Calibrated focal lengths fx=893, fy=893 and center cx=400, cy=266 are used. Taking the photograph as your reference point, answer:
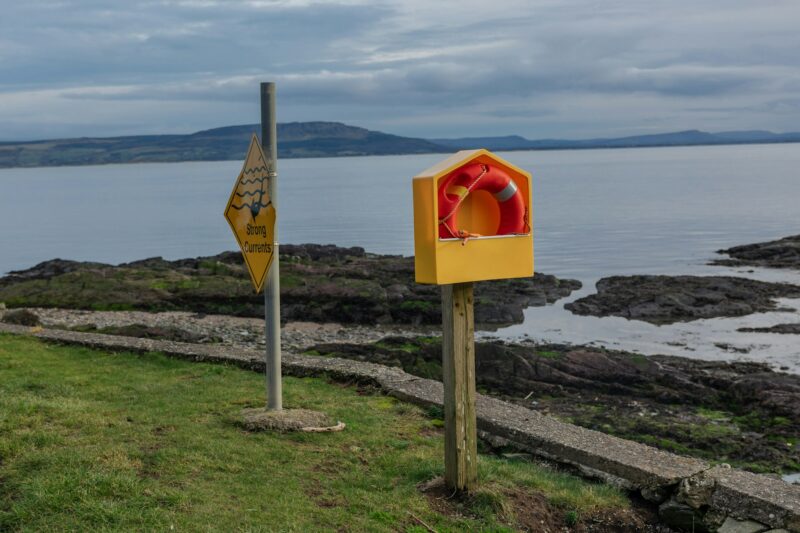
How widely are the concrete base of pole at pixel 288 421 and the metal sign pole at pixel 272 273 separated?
0.19m

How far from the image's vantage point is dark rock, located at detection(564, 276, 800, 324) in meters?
25.5

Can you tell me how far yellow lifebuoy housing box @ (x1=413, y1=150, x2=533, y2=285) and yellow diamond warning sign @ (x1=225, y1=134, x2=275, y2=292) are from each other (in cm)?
203

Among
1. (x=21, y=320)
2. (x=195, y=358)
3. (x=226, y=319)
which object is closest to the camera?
(x=195, y=358)

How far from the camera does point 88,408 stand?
8.37 m

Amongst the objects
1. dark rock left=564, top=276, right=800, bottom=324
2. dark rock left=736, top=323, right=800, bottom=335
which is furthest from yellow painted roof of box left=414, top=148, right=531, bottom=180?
dark rock left=564, top=276, right=800, bottom=324

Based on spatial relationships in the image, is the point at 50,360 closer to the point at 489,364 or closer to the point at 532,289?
the point at 489,364

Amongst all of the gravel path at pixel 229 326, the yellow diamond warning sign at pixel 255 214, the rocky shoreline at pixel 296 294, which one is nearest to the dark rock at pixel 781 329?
the rocky shoreline at pixel 296 294

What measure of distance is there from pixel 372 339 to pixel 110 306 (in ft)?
28.5

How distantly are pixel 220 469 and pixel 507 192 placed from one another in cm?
296

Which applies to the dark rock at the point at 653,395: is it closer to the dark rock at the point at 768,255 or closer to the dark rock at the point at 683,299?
the dark rock at the point at 683,299

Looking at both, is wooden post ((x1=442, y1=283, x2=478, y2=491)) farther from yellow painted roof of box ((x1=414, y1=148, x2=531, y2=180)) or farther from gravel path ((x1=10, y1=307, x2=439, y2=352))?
gravel path ((x1=10, y1=307, x2=439, y2=352))

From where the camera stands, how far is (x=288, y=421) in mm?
7922

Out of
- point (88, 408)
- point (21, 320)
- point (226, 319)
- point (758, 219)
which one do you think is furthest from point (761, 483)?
point (758, 219)

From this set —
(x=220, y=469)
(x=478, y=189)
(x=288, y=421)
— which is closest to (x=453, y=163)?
(x=478, y=189)
